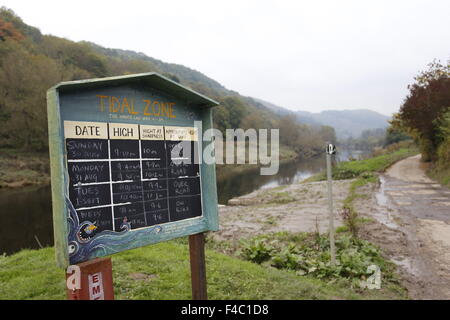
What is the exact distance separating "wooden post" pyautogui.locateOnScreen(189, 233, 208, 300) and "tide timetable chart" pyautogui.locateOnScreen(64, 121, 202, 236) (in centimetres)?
30

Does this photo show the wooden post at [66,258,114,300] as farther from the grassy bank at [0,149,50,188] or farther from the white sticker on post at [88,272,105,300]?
the grassy bank at [0,149,50,188]

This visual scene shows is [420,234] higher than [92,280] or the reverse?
the reverse

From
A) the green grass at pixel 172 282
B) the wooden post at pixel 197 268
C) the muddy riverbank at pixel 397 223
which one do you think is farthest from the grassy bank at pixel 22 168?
the wooden post at pixel 197 268

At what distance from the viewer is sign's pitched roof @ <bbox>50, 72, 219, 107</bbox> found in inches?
107

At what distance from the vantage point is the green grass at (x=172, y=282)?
4.12 m

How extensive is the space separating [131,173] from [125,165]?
0.09 metres

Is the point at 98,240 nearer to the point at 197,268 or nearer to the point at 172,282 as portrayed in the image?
the point at 197,268

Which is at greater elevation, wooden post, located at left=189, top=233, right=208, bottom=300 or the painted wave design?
the painted wave design

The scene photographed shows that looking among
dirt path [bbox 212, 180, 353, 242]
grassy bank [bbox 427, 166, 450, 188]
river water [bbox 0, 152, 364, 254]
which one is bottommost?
river water [bbox 0, 152, 364, 254]

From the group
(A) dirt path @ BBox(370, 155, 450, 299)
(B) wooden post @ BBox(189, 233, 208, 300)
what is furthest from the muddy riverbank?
(B) wooden post @ BBox(189, 233, 208, 300)

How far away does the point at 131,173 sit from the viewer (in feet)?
10.3

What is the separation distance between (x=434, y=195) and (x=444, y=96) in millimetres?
8952

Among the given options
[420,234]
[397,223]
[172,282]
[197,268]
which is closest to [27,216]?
[172,282]
